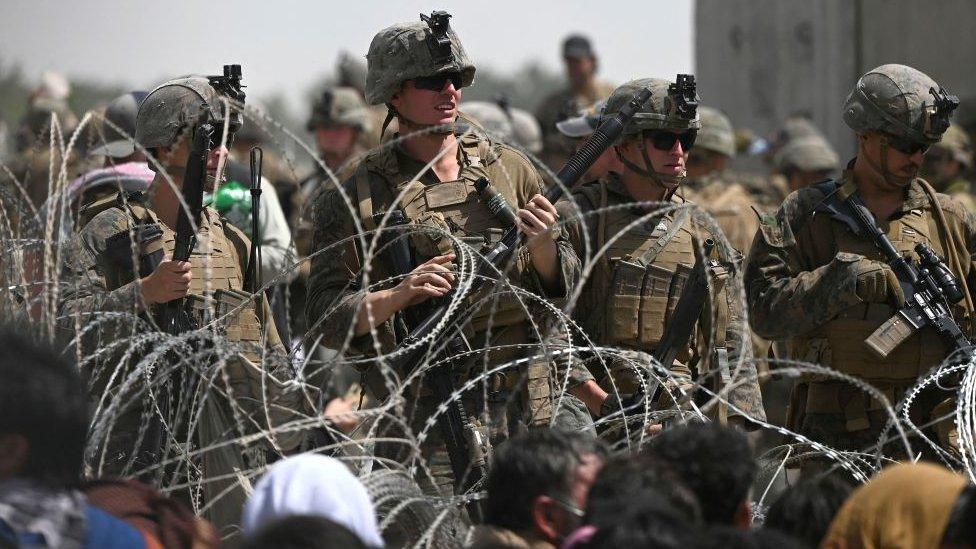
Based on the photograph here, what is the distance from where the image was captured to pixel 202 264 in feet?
18.6

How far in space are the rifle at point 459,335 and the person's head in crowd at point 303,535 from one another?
1909 mm

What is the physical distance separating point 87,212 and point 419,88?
134 centimetres

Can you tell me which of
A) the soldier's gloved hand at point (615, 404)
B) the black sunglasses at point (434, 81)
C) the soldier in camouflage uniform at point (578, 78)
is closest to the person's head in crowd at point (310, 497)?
the soldier's gloved hand at point (615, 404)

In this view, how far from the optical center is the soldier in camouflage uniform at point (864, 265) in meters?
5.88

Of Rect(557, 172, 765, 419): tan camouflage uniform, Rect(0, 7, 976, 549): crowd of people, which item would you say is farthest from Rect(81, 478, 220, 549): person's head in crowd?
Rect(557, 172, 765, 419): tan camouflage uniform

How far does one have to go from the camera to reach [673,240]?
19.6 feet

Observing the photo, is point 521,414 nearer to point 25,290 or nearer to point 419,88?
point 419,88

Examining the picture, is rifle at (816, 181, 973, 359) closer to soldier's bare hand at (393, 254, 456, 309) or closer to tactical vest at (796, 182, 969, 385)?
tactical vest at (796, 182, 969, 385)

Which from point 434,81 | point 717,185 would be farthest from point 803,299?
point 717,185

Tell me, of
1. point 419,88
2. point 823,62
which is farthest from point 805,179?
point 419,88

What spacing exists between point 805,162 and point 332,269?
21.5 feet

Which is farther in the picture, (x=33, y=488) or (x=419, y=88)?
(x=419, y=88)

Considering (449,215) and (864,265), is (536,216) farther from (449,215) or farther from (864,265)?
(864,265)

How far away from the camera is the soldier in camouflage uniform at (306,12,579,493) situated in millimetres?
5547
